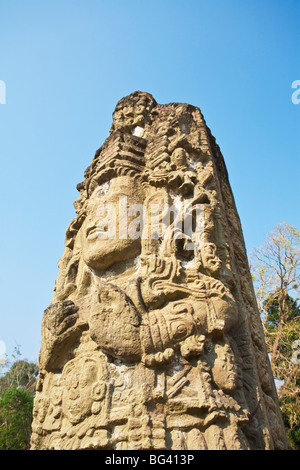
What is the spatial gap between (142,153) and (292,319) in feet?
Result: 33.6

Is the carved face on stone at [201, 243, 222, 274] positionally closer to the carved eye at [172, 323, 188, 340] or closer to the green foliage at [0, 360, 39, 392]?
the carved eye at [172, 323, 188, 340]

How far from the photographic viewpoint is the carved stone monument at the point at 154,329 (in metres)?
2.24

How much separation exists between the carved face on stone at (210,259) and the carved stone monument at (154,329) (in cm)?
1

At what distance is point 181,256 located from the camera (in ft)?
10.2

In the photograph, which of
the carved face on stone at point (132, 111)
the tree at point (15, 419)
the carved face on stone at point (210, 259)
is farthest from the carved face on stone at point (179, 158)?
the tree at point (15, 419)

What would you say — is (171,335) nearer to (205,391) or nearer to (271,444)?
(205,391)

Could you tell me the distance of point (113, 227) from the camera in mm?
3314

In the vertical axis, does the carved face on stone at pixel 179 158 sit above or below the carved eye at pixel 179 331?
above

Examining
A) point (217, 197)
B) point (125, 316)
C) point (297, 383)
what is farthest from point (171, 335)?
point (297, 383)

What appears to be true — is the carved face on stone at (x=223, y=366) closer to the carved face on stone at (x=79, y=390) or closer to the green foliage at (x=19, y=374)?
the carved face on stone at (x=79, y=390)

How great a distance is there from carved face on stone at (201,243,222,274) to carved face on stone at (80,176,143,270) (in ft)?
2.20

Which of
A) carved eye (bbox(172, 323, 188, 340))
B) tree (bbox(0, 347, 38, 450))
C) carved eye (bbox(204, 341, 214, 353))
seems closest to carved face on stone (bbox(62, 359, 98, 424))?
carved eye (bbox(172, 323, 188, 340))

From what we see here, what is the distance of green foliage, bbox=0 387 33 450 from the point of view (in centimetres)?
1018

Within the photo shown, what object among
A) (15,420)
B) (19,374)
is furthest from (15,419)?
(19,374)
